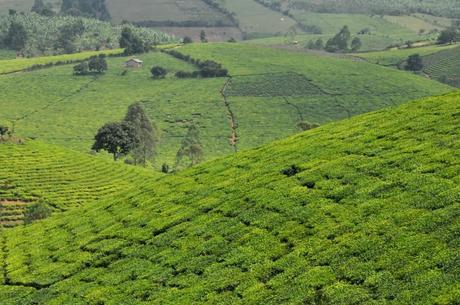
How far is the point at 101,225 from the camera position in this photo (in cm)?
6712

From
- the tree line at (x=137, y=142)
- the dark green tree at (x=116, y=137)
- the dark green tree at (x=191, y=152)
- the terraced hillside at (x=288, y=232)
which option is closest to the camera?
the terraced hillside at (x=288, y=232)

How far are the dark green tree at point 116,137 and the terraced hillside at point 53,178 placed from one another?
12754mm

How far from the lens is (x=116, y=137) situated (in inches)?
5763

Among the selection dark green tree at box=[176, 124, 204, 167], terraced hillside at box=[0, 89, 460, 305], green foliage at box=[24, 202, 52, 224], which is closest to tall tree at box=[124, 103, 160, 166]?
dark green tree at box=[176, 124, 204, 167]

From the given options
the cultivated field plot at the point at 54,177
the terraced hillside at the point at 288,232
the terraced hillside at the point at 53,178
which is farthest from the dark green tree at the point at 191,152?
the terraced hillside at the point at 288,232

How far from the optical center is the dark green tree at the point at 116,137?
146 meters

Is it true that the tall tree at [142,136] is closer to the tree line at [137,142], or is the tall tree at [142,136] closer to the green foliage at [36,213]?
the tree line at [137,142]

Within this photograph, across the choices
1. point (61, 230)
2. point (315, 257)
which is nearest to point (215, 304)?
point (315, 257)

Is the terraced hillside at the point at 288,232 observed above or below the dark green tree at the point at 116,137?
above

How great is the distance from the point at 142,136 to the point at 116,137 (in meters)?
14.0

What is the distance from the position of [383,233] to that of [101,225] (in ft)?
113

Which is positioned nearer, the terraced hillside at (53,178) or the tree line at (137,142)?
the terraced hillside at (53,178)

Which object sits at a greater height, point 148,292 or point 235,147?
point 148,292

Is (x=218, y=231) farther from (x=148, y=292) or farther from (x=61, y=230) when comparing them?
(x=61, y=230)
